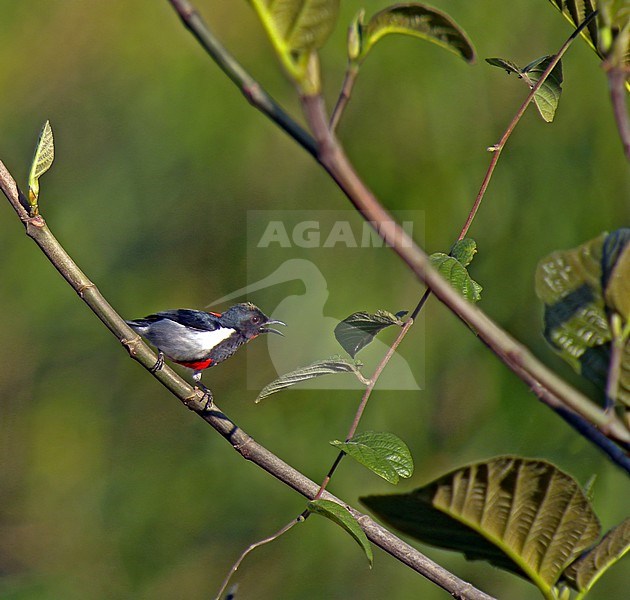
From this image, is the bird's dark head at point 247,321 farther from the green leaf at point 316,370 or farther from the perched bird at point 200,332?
the green leaf at point 316,370

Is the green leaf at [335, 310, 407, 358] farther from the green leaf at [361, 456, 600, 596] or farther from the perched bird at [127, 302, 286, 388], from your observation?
the perched bird at [127, 302, 286, 388]

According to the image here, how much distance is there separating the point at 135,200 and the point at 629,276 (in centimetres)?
103

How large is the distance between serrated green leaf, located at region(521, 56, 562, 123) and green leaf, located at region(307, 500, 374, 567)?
0.19 metres

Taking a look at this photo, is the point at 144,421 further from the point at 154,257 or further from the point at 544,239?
the point at 544,239

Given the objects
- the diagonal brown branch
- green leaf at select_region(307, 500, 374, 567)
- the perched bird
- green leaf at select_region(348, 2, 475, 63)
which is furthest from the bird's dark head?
green leaf at select_region(348, 2, 475, 63)

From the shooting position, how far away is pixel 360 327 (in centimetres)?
36

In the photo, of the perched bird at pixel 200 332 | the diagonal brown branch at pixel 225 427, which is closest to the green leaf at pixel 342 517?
the diagonal brown branch at pixel 225 427

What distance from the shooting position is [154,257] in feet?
3.78

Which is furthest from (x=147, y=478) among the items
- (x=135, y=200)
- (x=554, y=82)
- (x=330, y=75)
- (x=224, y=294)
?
(x=554, y=82)

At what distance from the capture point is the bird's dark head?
92 centimetres

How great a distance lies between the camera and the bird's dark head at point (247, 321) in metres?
0.92

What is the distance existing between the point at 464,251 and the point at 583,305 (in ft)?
0.38

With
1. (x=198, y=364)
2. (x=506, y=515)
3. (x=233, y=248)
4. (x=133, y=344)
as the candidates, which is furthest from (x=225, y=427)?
(x=233, y=248)

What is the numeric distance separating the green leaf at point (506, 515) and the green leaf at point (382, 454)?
0.07 meters
